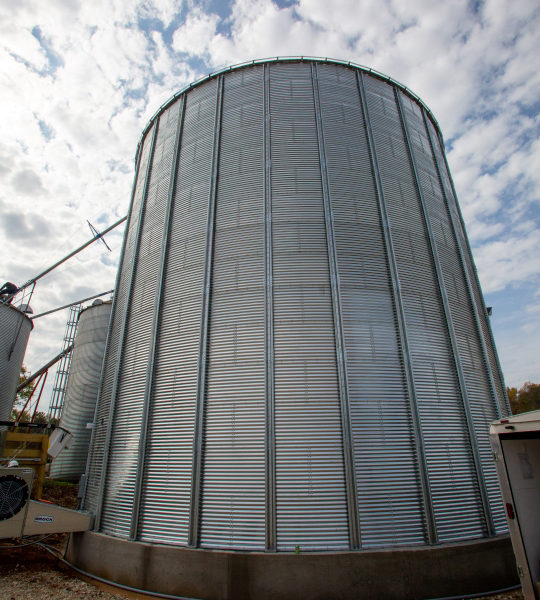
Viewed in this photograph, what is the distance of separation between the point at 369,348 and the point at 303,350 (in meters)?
1.99

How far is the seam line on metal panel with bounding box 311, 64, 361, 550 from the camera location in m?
8.97

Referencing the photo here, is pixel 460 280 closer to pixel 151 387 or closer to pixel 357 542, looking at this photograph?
pixel 357 542

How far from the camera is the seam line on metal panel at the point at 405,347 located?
9359 millimetres

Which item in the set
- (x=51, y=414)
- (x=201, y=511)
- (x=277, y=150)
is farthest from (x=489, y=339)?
(x=51, y=414)

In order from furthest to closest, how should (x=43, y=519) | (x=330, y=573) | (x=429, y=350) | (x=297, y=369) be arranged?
(x=429, y=350) → (x=297, y=369) → (x=43, y=519) → (x=330, y=573)

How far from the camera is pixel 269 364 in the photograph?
10.5m

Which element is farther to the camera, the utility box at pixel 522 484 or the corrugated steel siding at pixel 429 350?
the corrugated steel siding at pixel 429 350

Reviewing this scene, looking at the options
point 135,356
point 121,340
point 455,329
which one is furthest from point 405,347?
point 121,340

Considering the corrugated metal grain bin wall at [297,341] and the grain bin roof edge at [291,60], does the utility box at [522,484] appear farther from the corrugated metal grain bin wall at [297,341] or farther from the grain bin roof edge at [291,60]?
the grain bin roof edge at [291,60]

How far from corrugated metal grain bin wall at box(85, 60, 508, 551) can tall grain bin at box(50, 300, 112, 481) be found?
8.70 meters

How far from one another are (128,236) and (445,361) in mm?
14043

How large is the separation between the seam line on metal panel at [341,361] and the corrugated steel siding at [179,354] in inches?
167

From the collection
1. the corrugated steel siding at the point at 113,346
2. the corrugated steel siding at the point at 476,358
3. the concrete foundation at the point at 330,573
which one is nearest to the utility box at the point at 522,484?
the concrete foundation at the point at 330,573

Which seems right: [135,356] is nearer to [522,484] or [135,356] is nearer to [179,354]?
[179,354]
